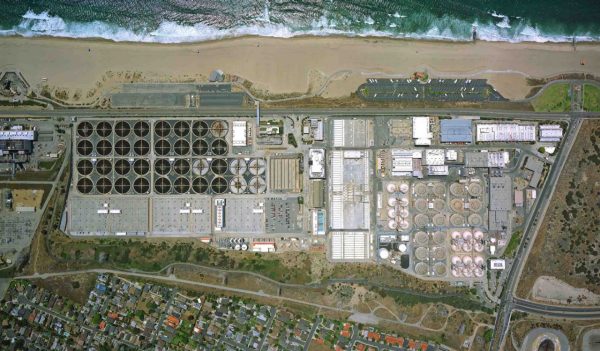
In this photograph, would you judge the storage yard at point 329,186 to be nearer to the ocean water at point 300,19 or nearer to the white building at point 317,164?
the white building at point 317,164

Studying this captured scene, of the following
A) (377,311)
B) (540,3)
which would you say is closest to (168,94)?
(377,311)

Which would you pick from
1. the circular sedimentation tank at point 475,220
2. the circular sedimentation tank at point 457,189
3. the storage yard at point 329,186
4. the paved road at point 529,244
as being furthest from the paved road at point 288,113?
the circular sedimentation tank at point 475,220

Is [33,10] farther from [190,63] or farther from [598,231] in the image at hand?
[598,231]

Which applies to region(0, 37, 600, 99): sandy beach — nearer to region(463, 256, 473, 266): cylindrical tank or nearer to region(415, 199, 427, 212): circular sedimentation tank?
region(415, 199, 427, 212): circular sedimentation tank

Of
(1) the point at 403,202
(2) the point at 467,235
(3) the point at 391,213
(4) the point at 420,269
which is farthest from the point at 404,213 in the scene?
(2) the point at 467,235

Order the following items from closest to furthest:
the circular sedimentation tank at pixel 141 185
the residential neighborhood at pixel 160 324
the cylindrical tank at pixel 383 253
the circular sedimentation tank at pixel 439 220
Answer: the residential neighborhood at pixel 160 324 < the cylindrical tank at pixel 383 253 < the circular sedimentation tank at pixel 439 220 < the circular sedimentation tank at pixel 141 185

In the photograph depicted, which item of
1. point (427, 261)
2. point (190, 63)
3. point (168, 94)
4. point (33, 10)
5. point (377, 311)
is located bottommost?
point (377, 311)

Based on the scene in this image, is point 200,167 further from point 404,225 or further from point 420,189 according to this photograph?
point 420,189
